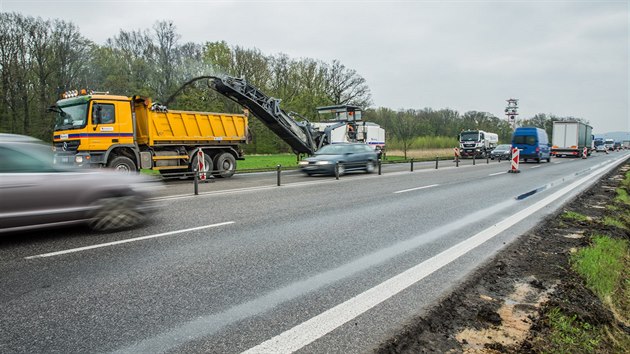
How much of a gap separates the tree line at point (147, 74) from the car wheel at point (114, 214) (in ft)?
93.6

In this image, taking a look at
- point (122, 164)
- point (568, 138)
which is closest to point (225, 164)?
point (122, 164)

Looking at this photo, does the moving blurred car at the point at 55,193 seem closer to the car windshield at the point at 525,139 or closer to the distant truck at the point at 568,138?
the car windshield at the point at 525,139

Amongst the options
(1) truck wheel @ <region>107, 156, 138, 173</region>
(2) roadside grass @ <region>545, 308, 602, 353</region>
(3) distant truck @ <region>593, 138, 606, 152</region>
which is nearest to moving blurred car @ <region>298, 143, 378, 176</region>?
(1) truck wheel @ <region>107, 156, 138, 173</region>

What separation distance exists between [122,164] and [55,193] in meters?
9.30

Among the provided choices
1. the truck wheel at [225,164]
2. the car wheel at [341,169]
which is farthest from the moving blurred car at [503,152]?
the truck wheel at [225,164]

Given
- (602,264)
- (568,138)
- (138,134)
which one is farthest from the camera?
(568,138)

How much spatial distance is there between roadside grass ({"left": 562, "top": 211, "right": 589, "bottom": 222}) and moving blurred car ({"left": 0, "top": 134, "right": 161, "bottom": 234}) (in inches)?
315

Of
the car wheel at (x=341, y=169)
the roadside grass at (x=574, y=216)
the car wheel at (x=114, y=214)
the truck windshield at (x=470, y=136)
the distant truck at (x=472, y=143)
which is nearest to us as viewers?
the car wheel at (x=114, y=214)

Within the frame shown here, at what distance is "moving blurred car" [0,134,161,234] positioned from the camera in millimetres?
5730

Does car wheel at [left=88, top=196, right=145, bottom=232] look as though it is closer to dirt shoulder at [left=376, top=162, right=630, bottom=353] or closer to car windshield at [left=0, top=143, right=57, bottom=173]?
car windshield at [left=0, top=143, right=57, bottom=173]

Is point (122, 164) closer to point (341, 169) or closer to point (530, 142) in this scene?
point (341, 169)

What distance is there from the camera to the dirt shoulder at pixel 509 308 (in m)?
3.06

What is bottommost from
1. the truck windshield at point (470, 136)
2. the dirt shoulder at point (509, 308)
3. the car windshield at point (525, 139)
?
the dirt shoulder at point (509, 308)

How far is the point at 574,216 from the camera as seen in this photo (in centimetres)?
834
